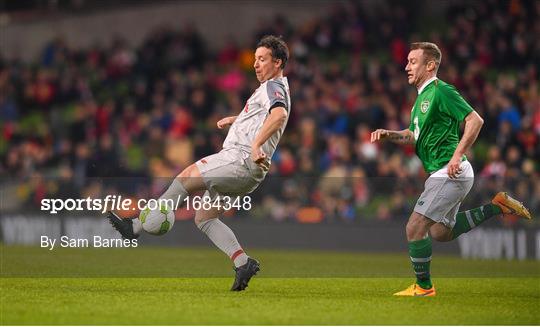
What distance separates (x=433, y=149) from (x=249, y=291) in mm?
2169

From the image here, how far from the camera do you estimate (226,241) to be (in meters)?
10.3

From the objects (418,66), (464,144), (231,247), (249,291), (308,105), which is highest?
(418,66)

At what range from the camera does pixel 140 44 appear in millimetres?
28016

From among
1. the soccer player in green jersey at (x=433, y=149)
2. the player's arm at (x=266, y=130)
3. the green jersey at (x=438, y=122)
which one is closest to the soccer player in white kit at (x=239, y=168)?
the player's arm at (x=266, y=130)

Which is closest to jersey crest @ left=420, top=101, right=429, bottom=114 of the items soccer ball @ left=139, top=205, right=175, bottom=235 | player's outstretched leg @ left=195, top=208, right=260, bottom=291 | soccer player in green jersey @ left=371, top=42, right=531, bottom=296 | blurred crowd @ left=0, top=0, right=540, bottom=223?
soccer player in green jersey @ left=371, top=42, right=531, bottom=296

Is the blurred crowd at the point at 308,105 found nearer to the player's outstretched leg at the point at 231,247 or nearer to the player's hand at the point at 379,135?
the player's outstretched leg at the point at 231,247

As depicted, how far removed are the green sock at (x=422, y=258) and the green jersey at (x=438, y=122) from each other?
0.72 metres

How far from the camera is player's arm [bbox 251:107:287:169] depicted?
9.68 metres

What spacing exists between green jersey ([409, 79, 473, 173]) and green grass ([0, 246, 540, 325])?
4.32 feet

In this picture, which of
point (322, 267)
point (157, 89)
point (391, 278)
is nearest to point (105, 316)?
point (391, 278)

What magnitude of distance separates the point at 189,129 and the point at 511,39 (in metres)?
6.70

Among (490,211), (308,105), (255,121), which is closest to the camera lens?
(255,121)

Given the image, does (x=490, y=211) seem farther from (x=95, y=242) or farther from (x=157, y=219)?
(x=95, y=242)

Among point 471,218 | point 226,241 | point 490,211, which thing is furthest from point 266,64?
point 490,211
